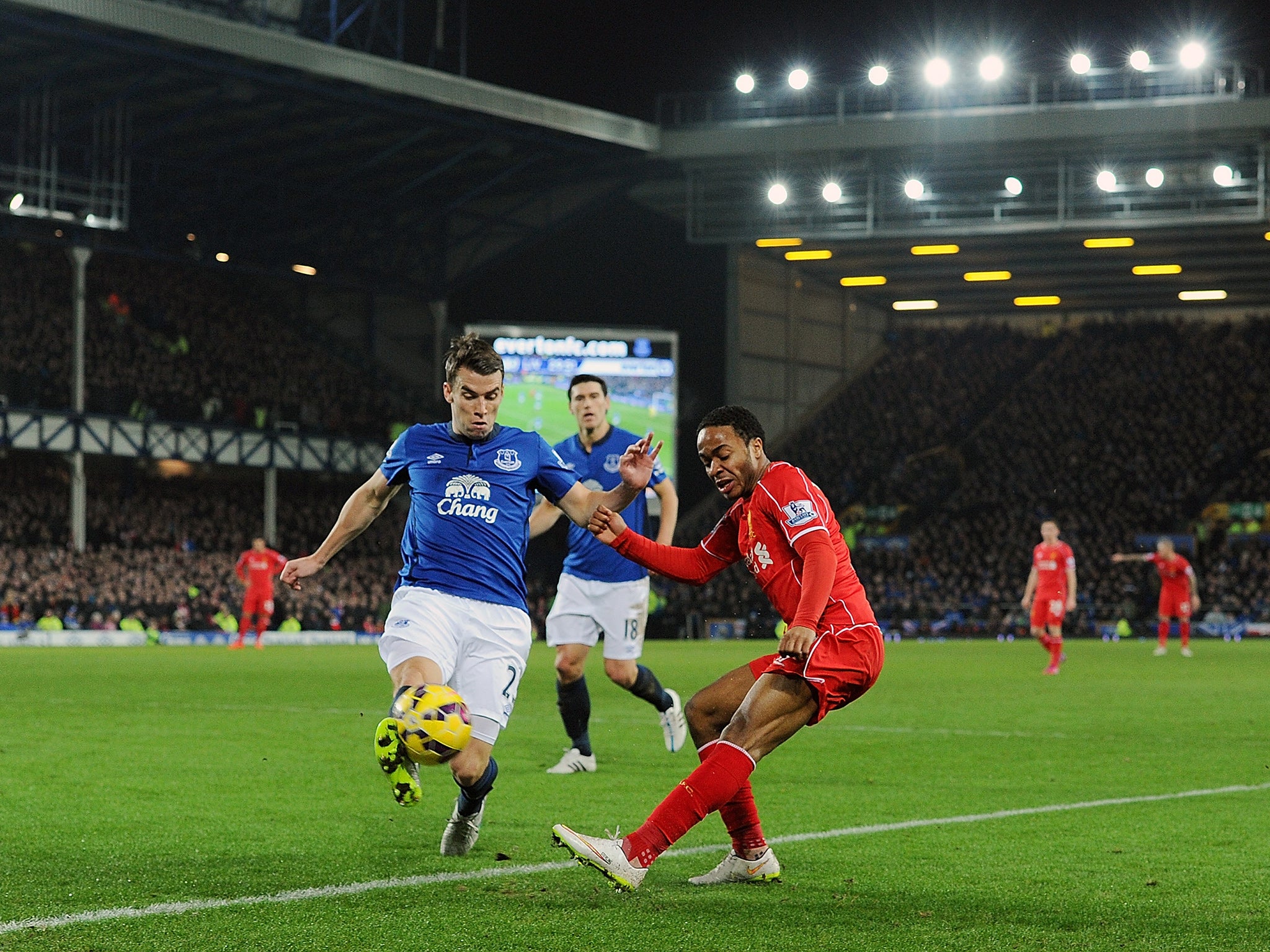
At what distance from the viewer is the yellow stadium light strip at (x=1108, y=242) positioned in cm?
4509

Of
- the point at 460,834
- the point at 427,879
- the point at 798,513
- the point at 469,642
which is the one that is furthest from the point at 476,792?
the point at 798,513

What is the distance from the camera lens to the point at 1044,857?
7.16 metres

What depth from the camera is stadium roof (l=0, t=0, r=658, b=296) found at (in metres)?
34.5

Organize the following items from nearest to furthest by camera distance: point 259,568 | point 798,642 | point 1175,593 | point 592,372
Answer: point 798,642 → point 259,568 → point 1175,593 → point 592,372

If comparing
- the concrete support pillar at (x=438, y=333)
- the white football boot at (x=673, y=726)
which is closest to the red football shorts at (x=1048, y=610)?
the white football boot at (x=673, y=726)

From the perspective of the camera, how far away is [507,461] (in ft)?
23.4

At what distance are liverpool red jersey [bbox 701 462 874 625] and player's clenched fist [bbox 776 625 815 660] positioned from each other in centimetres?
20

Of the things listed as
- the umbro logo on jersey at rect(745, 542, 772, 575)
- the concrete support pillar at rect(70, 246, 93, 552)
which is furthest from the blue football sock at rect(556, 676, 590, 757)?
the concrete support pillar at rect(70, 246, 93, 552)

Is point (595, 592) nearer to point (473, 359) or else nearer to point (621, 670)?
point (621, 670)

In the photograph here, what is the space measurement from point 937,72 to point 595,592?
2983cm

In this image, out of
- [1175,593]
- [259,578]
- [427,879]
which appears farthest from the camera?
[259,578]

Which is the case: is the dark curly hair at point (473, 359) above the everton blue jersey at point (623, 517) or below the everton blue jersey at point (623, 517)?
above

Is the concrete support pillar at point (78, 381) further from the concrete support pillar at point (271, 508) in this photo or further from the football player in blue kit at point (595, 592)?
the football player in blue kit at point (595, 592)

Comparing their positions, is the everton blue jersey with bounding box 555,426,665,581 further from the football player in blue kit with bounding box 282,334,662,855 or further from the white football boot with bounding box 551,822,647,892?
the white football boot with bounding box 551,822,647,892
